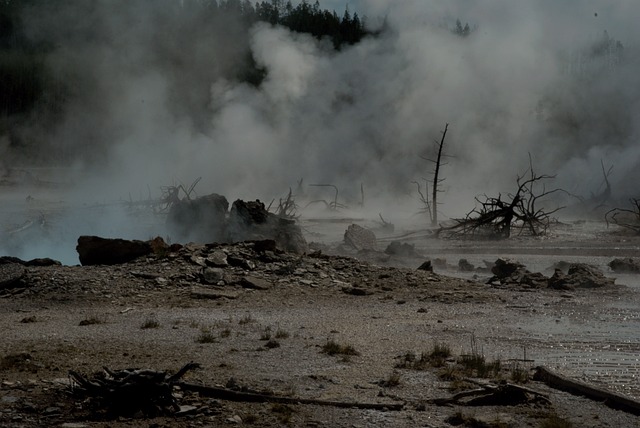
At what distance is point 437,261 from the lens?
65.3 feet

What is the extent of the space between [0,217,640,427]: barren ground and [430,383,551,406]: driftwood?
0.23 feet

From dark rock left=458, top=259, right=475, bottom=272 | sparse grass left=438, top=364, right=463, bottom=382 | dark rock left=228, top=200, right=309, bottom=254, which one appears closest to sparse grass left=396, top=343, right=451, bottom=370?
sparse grass left=438, top=364, right=463, bottom=382

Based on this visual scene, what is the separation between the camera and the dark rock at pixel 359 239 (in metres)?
22.3

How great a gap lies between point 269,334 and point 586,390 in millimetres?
3705

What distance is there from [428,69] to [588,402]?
33.5m

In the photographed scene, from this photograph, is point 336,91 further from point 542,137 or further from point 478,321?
point 478,321

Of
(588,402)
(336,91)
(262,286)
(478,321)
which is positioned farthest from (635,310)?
(336,91)

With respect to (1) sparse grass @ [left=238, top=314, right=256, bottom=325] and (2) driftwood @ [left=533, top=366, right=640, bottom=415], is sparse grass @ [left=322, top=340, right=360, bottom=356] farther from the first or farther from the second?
(1) sparse grass @ [left=238, top=314, right=256, bottom=325]

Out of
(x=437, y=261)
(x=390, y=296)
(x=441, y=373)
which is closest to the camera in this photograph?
(x=441, y=373)

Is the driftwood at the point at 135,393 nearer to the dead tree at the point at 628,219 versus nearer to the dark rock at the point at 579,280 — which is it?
the dark rock at the point at 579,280

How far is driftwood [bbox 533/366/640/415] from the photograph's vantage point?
7.64 meters

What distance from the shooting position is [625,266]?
18844 millimetres

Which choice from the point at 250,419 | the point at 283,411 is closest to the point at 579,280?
the point at 283,411

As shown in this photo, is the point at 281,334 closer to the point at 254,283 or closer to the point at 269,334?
the point at 269,334
